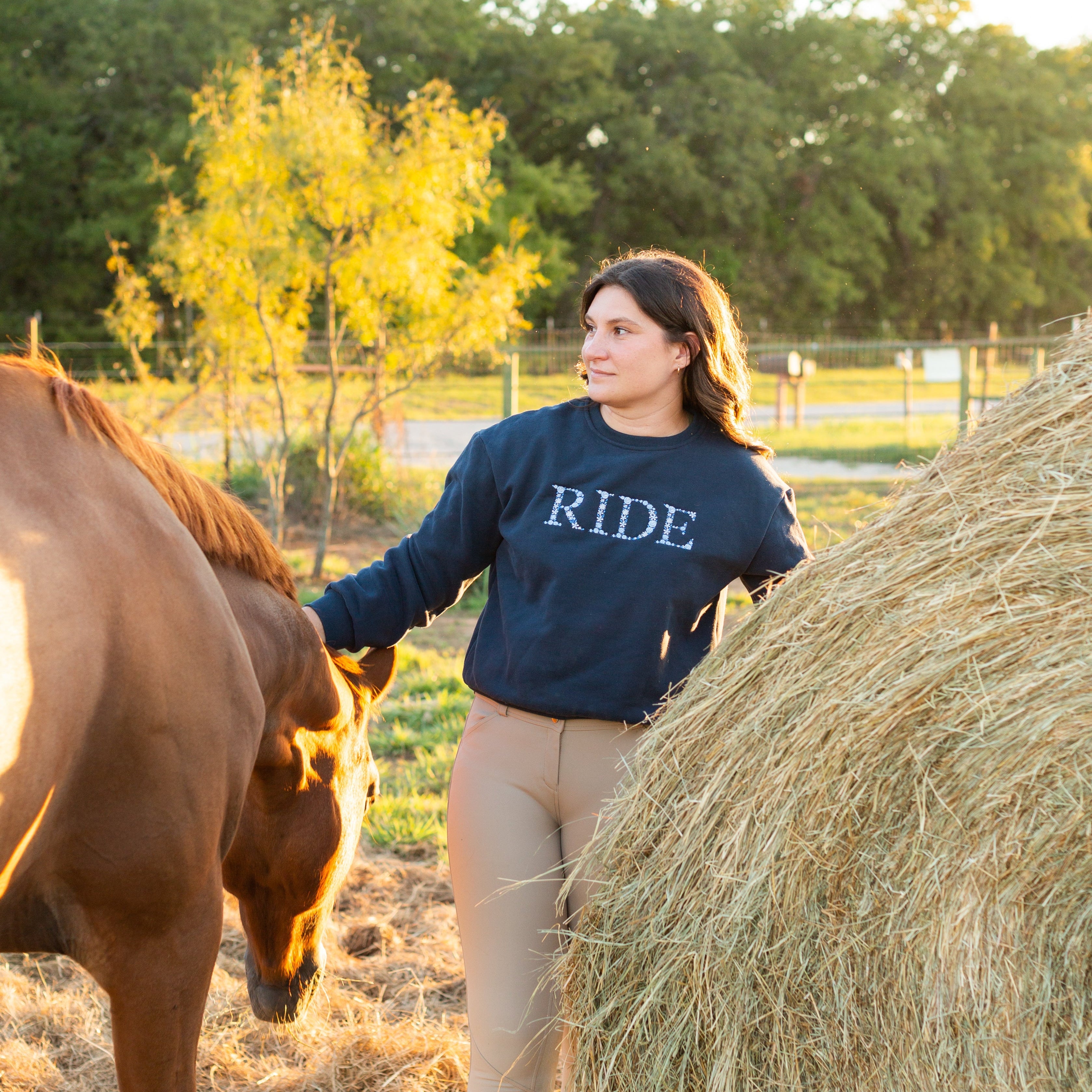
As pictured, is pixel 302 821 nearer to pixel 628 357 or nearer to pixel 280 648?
pixel 280 648

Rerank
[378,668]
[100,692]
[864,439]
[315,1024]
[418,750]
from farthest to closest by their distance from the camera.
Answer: [864,439] → [418,750] → [315,1024] → [378,668] → [100,692]

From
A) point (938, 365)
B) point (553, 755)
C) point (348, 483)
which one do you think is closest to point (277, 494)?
point (348, 483)

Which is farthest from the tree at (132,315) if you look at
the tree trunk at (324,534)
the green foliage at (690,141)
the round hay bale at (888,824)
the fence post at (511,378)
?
the green foliage at (690,141)

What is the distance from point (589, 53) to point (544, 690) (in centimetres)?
3592

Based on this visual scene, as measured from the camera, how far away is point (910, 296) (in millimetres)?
43219

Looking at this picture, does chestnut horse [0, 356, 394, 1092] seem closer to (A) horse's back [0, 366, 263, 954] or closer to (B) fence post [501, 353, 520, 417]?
(A) horse's back [0, 366, 263, 954]

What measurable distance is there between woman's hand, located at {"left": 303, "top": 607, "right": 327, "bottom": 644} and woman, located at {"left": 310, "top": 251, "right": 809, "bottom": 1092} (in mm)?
312

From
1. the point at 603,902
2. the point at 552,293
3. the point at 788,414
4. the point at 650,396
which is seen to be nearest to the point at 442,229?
the point at 650,396

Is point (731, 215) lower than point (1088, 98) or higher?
lower

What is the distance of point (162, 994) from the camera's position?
1650mm

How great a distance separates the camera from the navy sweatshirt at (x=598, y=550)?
2.00m

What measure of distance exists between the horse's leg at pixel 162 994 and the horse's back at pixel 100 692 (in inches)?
2.3

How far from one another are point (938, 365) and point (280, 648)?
13.2 meters

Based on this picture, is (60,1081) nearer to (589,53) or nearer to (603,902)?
(603,902)
